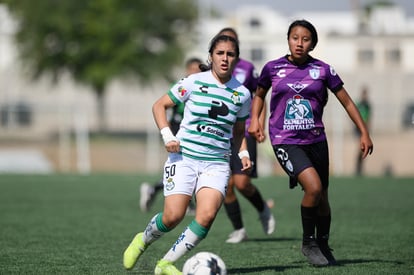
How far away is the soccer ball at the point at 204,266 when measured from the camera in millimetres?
6273

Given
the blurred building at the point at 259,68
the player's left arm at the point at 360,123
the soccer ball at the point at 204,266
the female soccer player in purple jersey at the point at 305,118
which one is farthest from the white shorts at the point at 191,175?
the blurred building at the point at 259,68

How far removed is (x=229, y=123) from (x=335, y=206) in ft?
26.7

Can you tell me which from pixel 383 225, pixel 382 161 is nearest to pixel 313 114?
pixel 383 225

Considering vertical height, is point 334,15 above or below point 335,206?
above

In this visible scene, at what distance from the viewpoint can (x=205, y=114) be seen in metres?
6.95

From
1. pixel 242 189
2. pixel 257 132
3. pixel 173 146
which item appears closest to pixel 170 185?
pixel 173 146

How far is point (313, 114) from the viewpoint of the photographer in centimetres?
755

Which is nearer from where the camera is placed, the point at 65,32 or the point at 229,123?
the point at 229,123

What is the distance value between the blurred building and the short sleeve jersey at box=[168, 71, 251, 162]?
21292 mm

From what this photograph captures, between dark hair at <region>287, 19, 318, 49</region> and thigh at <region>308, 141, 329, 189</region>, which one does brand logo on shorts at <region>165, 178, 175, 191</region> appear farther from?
dark hair at <region>287, 19, 318, 49</region>

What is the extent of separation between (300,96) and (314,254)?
139 cm

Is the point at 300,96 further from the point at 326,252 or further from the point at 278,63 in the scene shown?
the point at 326,252

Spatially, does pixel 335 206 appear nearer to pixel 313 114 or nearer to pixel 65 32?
pixel 313 114

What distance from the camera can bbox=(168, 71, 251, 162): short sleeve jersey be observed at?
22.8 feet
